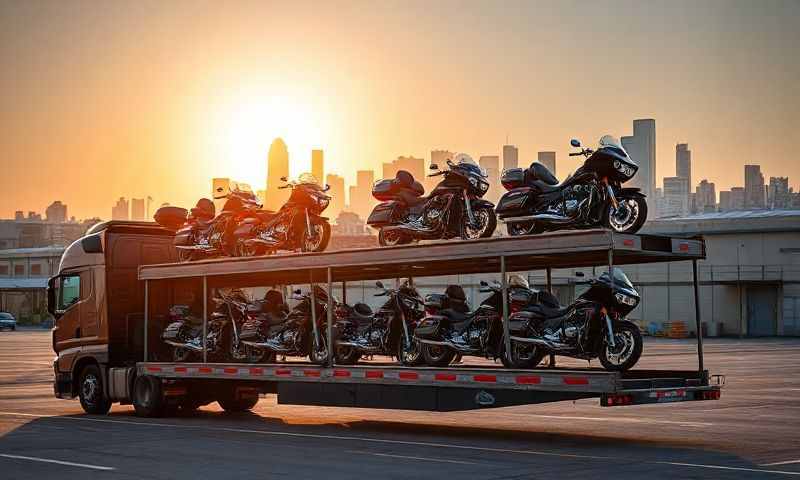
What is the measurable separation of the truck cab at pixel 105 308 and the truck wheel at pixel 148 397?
25cm

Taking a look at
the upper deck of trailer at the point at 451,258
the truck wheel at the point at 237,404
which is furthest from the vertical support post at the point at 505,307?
the truck wheel at the point at 237,404

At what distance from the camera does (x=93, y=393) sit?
22422 mm

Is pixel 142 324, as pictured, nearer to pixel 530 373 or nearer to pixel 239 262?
pixel 239 262

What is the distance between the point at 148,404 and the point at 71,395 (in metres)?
2.43

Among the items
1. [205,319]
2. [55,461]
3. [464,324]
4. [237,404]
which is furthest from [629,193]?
[237,404]

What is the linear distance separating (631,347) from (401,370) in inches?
140

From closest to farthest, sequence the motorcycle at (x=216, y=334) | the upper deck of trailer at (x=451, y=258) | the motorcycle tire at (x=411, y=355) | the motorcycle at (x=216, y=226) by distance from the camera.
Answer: the upper deck of trailer at (x=451, y=258) → the motorcycle tire at (x=411, y=355) → the motorcycle at (x=216, y=334) → the motorcycle at (x=216, y=226)

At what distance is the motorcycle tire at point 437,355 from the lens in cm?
1716

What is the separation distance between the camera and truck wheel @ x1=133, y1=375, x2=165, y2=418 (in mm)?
21266

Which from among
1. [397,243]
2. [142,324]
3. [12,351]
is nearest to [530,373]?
[397,243]

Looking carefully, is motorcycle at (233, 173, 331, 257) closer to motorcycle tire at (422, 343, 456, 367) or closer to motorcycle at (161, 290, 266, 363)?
motorcycle at (161, 290, 266, 363)

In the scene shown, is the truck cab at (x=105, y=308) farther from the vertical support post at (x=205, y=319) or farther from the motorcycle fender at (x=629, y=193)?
the motorcycle fender at (x=629, y=193)

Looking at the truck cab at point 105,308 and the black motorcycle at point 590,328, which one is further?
the truck cab at point 105,308

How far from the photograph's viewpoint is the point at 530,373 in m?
14.9
